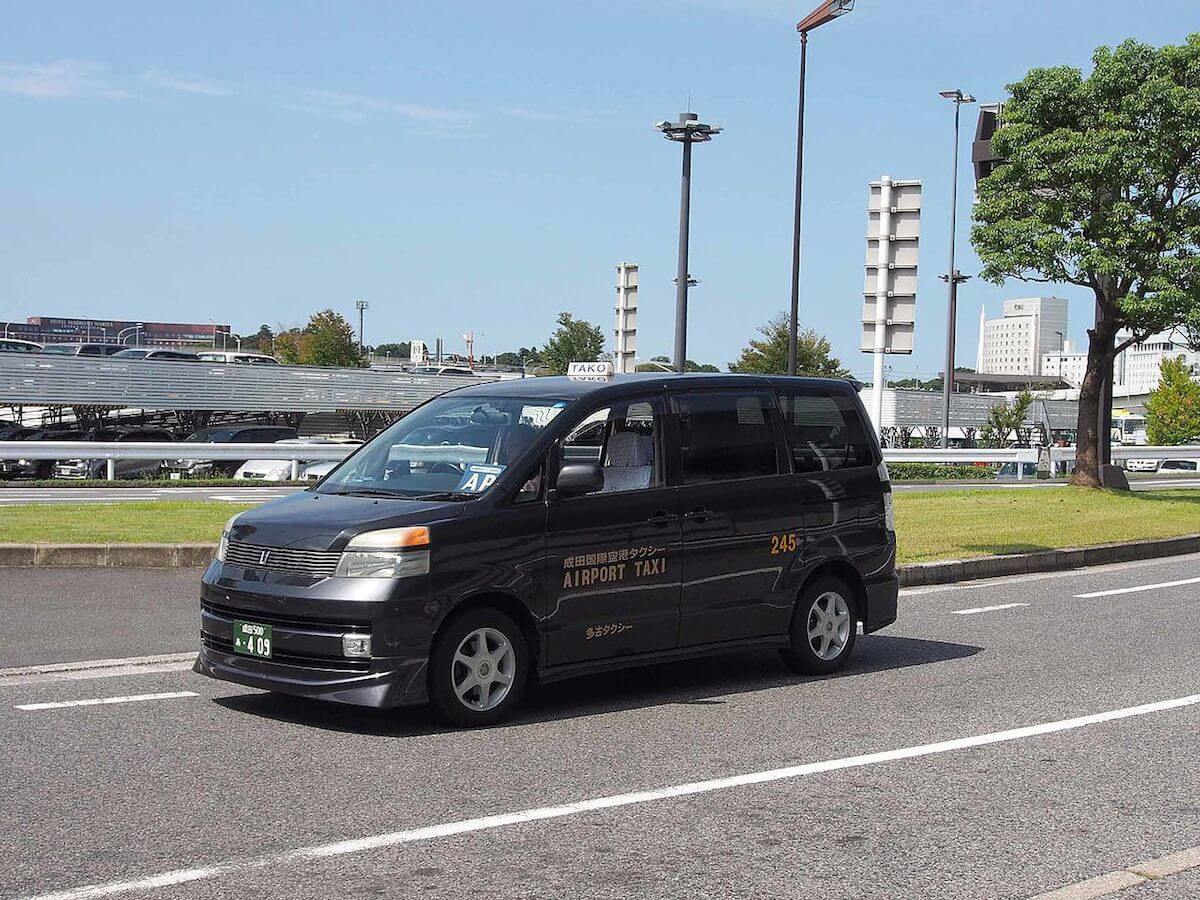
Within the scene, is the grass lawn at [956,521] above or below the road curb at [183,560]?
above

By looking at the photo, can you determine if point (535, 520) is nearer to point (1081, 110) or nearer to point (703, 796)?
point (703, 796)

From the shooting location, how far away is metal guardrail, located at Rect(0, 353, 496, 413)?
45656mm

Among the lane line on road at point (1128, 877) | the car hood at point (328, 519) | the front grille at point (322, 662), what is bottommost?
the lane line on road at point (1128, 877)

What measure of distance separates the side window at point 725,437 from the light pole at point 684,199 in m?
14.3

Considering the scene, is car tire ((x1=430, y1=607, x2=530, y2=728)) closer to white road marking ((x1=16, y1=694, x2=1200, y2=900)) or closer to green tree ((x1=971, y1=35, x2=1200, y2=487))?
white road marking ((x1=16, y1=694, x2=1200, y2=900))

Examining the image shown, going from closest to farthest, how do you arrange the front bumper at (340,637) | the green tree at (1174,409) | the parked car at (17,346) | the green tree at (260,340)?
the front bumper at (340,637) < the parked car at (17,346) < the green tree at (1174,409) < the green tree at (260,340)

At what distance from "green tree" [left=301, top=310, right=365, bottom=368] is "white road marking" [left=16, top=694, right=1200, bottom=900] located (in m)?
81.0

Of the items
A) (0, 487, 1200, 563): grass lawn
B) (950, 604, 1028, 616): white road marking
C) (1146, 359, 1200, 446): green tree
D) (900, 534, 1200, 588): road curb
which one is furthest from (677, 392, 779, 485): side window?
(1146, 359, 1200, 446): green tree

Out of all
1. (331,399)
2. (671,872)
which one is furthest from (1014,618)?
(331,399)

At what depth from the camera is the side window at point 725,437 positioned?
327 inches

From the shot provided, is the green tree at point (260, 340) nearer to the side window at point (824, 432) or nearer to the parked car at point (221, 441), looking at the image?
the parked car at point (221, 441)

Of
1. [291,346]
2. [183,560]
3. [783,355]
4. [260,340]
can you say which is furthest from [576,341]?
[260,340]

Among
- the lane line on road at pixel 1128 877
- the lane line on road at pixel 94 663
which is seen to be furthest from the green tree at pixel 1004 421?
the lane line on road at pixel 1128 877

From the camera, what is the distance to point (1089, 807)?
5891 mm
